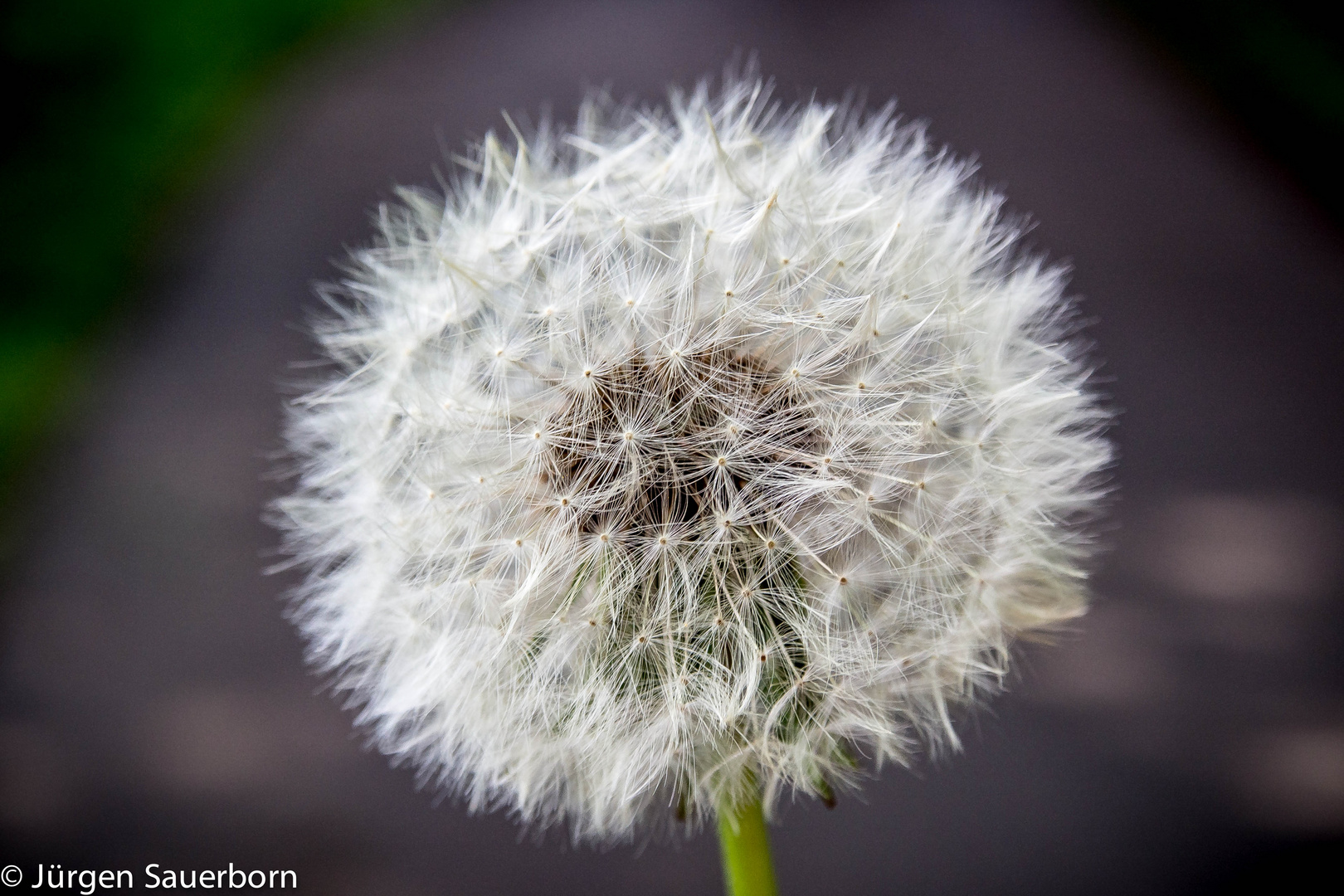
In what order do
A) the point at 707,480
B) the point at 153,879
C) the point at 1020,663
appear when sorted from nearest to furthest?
the point at 707,480 → the point at 1020,663 → the point at 153,879

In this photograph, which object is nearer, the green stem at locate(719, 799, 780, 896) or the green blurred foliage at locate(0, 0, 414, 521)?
the green stem at locate(719, 799, 780, 896)

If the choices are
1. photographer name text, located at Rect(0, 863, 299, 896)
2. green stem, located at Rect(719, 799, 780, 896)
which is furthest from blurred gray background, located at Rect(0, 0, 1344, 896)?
green stem, located at Rect(719, 799, 780, 896)

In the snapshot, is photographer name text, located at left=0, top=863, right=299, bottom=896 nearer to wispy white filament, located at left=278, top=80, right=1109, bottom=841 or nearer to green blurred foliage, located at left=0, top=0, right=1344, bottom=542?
green blurred foliage, located at left=0, top=0, right=1344, bottom=542

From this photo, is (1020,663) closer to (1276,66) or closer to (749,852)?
(749,852)

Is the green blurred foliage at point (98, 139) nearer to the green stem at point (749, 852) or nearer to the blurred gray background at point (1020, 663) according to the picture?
the blurred gray background at point (1020, 663)

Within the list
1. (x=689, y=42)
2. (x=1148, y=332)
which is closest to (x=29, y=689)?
(x=689, y=42)

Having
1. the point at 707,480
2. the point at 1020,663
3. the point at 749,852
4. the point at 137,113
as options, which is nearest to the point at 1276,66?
the point at 1020,663

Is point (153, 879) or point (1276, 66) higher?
point (1276, 66)
